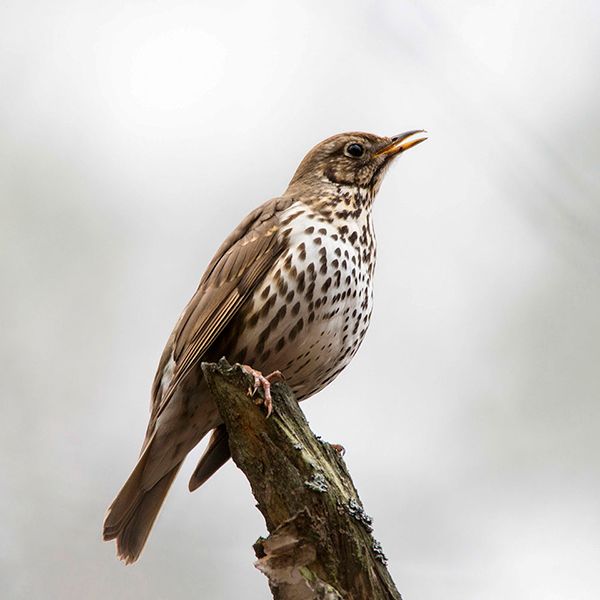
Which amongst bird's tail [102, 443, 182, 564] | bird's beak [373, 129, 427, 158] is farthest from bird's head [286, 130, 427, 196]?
bird's tail [102, 443, 182, 564]

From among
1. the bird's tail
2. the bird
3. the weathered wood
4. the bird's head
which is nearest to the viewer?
the weathered wood

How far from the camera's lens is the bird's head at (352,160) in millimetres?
4801

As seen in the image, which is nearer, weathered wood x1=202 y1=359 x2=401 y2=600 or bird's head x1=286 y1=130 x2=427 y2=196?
weathered wood x1=202 y1=359 x2=401 y2=600

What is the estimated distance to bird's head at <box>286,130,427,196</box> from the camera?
4801 mm

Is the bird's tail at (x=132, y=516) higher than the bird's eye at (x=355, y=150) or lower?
lower

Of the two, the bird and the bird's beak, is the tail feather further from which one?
the bird's beak

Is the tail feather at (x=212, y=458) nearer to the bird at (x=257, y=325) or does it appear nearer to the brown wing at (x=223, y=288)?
the bird at (x=257, y=325)

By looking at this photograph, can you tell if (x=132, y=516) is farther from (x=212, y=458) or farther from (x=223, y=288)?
(x=223, y=288)

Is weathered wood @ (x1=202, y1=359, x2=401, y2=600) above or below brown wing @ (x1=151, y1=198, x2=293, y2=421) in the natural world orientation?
below

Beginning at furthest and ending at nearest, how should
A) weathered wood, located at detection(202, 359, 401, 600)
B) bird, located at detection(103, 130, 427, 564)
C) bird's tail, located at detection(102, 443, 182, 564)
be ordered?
bird's tail, located at detection(102, 443, 182, 564) < bird, located at detection(103, 130, 427, 564) < weathered wood, located at detection(202, 359, 401, 600)

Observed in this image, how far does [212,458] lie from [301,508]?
1.56 meters

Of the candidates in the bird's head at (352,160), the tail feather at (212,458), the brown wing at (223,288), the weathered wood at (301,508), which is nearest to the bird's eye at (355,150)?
the bird's head at (352,160)

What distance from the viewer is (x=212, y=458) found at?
13.5 feet

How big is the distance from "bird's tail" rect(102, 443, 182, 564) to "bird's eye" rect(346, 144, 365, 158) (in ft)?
7.37
